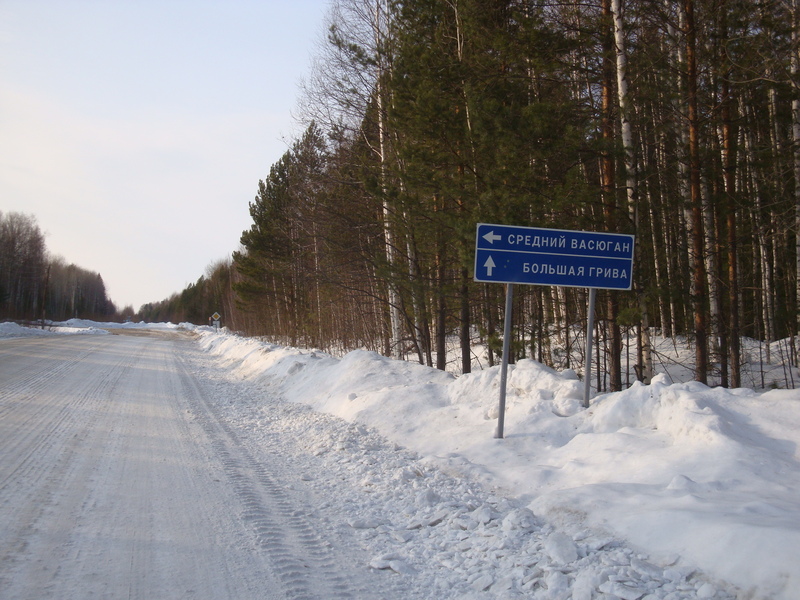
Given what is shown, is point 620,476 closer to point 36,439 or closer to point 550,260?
point 550,260

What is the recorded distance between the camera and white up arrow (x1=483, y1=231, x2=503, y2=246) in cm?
689

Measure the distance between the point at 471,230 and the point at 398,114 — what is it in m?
3.48

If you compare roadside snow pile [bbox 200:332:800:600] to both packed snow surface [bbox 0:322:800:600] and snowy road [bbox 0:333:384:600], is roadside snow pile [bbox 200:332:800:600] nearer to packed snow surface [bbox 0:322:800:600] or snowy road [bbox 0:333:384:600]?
packed snow surface [bbox 0:322:800:600]

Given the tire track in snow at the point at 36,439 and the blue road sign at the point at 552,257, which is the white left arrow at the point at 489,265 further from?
the tire track in snow at the point at 36,439

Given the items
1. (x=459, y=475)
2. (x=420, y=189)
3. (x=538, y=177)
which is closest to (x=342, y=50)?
(x=420, y=189)

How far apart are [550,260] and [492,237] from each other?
2.80 ft

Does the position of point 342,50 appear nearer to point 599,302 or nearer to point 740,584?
point 599,302

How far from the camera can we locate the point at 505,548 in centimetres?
402

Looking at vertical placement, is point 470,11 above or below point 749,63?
above

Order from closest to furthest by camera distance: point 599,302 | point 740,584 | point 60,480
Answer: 1. point 740,584
2. point 60,480
3. point 599,302

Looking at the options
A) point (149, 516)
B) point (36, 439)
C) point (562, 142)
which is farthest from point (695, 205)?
point (36, 439)

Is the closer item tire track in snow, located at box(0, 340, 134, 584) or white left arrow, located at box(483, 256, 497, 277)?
tire track in snow, located at box(0, 340, 134, 584)

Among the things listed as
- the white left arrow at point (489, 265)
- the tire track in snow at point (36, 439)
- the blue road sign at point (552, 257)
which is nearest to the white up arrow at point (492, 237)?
the blue road sign at point (552, 257)

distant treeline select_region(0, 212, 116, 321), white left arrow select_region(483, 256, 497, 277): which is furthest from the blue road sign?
distant treeline select_region(0, 212, 116, 321)
